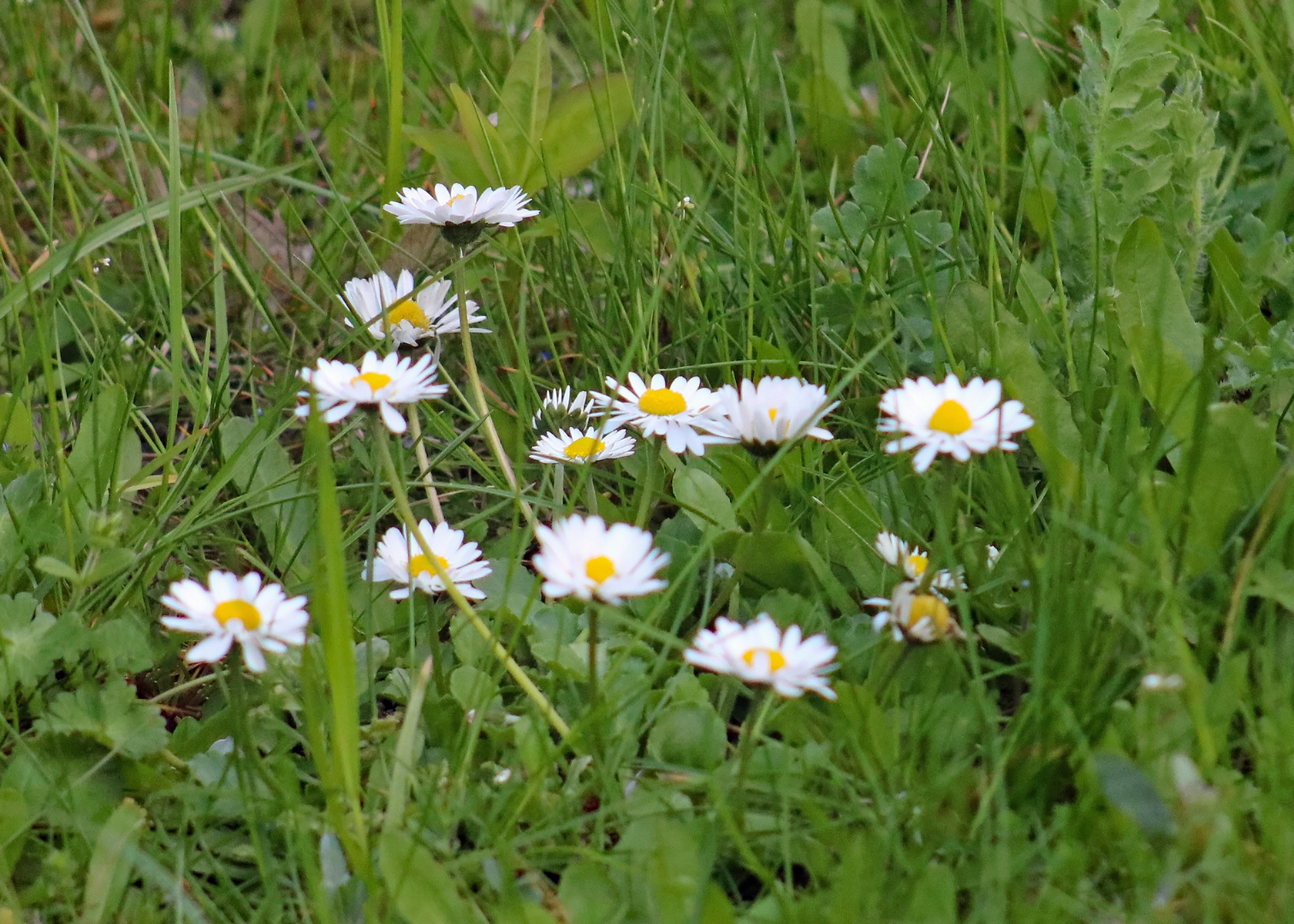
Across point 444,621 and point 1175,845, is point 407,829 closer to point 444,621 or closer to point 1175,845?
point 444,621

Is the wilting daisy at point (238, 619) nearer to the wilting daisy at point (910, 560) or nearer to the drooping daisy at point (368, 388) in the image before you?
the drooping daisy at point (368, 388)

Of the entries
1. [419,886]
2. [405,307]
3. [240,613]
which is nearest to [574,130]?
[405,307]

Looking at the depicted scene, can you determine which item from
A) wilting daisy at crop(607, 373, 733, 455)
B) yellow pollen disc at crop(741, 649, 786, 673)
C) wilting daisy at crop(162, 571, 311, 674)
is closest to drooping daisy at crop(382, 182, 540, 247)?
wilting daisy at crop(607, 373, 733, 455)

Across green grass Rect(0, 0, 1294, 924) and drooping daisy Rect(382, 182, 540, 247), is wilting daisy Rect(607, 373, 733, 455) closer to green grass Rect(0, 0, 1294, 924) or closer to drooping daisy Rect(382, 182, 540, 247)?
green grass Rect(0, 0, 1294, 924)

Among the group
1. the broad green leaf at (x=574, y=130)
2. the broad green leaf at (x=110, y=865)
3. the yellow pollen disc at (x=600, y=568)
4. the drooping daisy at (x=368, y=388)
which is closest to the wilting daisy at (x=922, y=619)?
the yellow pollen disc at (x=600, y=568)

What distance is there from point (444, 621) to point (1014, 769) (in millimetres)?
640

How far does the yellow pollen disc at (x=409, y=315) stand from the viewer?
1.56 meters

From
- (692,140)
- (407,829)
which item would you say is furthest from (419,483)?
(692,140)

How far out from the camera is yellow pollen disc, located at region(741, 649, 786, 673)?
105 cm

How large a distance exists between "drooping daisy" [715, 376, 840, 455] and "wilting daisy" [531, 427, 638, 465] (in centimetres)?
16

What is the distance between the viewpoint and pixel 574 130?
76.9 inches

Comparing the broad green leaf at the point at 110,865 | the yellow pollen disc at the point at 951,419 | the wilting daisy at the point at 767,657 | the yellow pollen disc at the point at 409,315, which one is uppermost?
the yellow pollen disc at the point at 409,315

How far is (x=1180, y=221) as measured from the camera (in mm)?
1729

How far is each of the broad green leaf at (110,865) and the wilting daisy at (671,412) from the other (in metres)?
0.60
